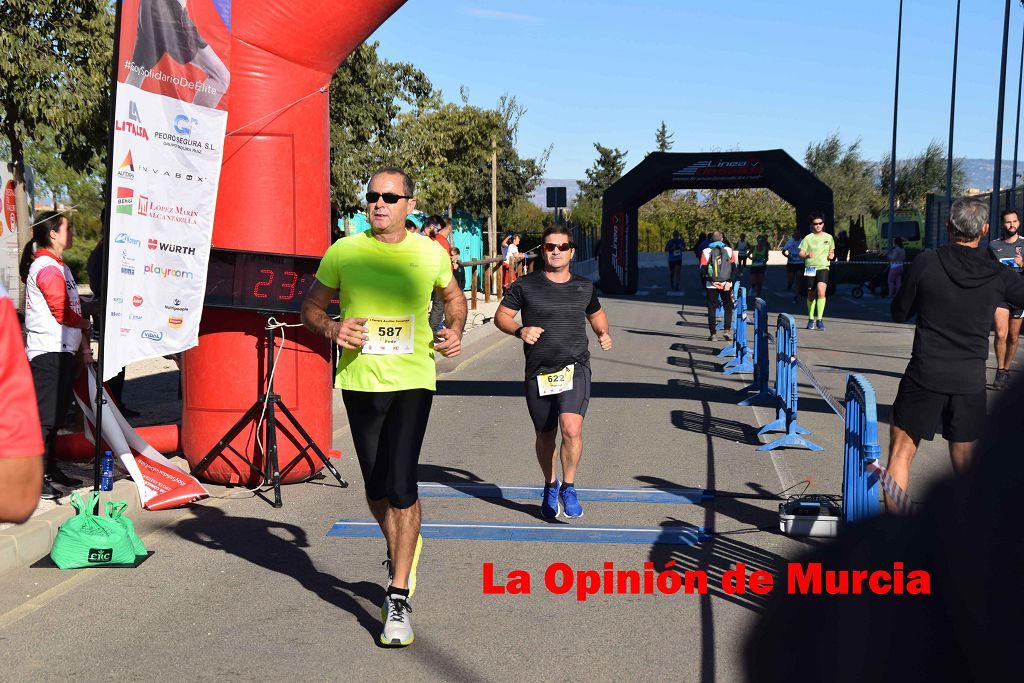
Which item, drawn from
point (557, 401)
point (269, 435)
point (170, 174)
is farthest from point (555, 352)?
point (170, 174)

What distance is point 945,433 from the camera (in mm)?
5859

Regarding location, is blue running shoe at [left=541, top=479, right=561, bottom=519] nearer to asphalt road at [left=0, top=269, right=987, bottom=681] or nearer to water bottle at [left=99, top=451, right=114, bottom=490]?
asphalt road at [left=0, top=269, right=987, bottom=681]

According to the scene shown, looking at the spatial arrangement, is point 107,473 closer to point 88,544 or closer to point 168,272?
point 88,544

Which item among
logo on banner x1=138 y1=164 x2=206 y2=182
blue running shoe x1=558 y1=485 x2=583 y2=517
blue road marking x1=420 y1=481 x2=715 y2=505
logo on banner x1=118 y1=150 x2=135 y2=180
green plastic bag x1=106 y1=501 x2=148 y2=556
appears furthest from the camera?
blue road marking x1=420 y1=481 x2=715 y2=505

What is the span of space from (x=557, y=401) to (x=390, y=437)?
2176 mm

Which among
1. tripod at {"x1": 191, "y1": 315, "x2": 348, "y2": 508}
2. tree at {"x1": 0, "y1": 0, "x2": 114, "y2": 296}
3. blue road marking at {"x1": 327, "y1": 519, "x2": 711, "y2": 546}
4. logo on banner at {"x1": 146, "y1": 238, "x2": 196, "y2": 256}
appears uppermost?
tree at {"x1": 0, "y1": 0, "x2": 114, "y2": 296}

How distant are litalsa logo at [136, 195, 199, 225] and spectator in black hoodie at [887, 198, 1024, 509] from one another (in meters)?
4.24

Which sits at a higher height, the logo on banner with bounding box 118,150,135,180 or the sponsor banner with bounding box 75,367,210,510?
the logo on banner with bounding box 118,150,135,180

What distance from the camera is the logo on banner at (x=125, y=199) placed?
648 cm

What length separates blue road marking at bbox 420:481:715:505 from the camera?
289 inches

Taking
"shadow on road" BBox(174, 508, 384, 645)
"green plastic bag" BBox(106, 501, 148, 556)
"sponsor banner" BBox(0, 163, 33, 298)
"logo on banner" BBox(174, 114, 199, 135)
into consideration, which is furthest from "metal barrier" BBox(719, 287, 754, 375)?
"sponsor banner" BBox(0, 163, 33, 298)

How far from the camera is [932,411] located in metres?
5.91

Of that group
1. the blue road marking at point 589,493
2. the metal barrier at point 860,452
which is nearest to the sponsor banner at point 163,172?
the blue road marking at point 589,493

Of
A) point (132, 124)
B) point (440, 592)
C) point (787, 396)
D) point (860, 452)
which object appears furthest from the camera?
point (787, 396)
